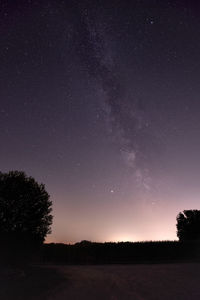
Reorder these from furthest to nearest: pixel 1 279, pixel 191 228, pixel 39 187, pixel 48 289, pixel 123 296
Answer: pixel 191 228 < pixel 39 187 < pixel 1 279 < pixel 48 289 < pixel 123 296

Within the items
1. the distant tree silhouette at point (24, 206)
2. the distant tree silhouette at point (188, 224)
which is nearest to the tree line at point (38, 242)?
the distant tree silhouette at point (24, 206)

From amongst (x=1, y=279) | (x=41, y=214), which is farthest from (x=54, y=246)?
(x=1, y=279)

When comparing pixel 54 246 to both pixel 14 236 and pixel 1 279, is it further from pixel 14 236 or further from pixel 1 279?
pixel 1 279

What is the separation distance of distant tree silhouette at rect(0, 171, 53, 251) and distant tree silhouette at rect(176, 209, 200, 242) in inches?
2192

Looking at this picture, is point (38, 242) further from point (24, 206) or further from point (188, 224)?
point (188, 224)

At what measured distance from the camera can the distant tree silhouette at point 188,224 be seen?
97.8 m

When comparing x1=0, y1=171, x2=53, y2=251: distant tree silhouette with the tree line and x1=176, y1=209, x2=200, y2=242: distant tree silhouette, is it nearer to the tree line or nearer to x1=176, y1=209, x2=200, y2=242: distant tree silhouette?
the tree line

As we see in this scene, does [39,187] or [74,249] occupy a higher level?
Result: [39,187]

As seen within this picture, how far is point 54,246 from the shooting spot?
75.5 meters

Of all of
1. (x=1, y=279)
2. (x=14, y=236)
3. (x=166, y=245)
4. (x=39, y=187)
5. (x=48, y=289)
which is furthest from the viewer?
(x=166, y=245)

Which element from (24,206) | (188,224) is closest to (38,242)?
(24,206)

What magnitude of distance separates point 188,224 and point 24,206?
60.9 metres

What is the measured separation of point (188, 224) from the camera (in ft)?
325

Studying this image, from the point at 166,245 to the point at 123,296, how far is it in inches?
2129
